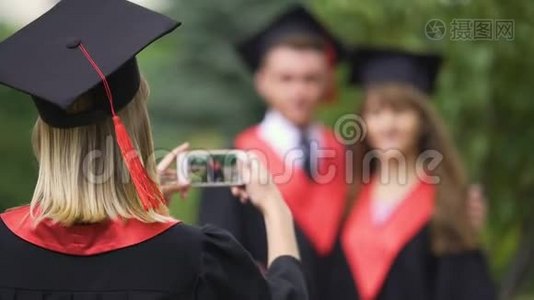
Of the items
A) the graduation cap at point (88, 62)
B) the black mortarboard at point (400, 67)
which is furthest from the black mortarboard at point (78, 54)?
the black mortarboard at point (400, 67)

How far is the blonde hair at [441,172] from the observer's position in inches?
187

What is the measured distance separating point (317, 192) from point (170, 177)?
242 centimetres

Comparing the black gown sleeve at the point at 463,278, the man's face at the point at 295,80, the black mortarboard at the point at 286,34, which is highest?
the black mortarboard at the point at 286,34

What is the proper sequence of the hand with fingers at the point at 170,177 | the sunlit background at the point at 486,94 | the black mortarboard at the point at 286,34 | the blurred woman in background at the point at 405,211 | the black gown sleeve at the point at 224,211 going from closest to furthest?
1. the hand with fingers at the point at 170,177
2. the black gown sleeve at the point at 224,211
3. the blurred woman in background at the point at 405,211
4. the black mortarboard at the point at 286,34
5. the sunlit background at the point at 486,94

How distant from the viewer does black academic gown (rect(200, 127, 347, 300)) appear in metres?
4.69

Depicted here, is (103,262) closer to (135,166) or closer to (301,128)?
(135,166)

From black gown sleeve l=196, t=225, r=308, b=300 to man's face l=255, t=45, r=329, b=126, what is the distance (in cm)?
281

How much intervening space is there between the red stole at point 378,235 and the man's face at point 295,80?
470 millimetres

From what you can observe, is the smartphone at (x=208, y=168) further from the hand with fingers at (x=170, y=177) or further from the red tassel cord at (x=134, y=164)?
the red tassel cord at (x=134, y=164)

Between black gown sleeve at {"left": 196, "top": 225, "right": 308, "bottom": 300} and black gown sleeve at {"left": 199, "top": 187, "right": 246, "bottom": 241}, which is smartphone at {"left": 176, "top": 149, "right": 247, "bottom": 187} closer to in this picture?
black gown sleeve at {"left": 196, "top": 225, "right": 308, "bottom": 300}

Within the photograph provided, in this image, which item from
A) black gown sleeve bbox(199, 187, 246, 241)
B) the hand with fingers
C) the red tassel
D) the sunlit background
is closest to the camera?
the red tassel

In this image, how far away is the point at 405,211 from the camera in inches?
195

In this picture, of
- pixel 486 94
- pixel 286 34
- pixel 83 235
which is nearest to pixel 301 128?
pixel 286 34

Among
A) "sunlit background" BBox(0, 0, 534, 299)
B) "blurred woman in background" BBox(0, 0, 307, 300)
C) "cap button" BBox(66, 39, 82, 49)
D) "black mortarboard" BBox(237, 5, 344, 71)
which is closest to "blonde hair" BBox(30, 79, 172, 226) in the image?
"blurred woman in background" BBox(0, 0, 307, 300)
